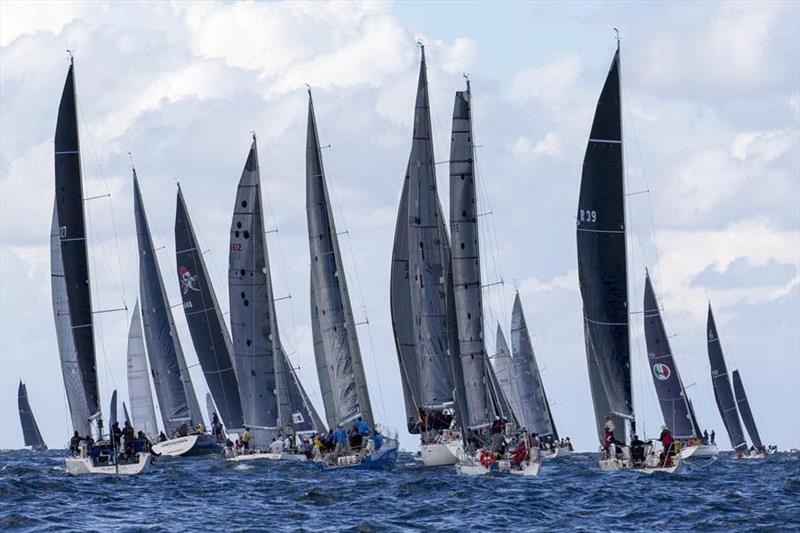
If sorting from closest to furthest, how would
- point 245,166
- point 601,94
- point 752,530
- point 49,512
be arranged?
point 752,530
point 49,512
point 601,94
point 245,166

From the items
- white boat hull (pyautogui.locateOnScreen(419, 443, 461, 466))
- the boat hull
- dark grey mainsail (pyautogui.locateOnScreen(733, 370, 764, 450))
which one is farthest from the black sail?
dark grey mainsail (pyautogui.locateOnScreen(733, 370, 764, 450))

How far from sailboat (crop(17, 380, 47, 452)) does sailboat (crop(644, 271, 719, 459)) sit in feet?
241

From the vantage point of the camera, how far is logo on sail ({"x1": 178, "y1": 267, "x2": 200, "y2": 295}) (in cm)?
8369

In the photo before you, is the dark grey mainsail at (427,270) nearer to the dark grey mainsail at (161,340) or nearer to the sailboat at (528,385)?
the dark grey mainsail at (161,340)

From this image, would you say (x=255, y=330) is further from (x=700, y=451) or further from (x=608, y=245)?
Result: (x=608, y=245)

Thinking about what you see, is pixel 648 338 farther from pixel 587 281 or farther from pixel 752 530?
pixel 752 530

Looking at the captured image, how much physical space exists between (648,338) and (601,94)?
28.5 metres

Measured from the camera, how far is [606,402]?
5581 cm

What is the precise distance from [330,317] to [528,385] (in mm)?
25081

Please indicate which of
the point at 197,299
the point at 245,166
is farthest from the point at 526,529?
the point at 197,299

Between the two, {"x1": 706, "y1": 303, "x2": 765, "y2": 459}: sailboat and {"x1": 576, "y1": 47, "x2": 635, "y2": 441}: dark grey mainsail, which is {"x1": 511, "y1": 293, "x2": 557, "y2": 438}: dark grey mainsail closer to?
{"x1": 706, "y1": 303, "x2": 765, "y2": 459}: sailboat

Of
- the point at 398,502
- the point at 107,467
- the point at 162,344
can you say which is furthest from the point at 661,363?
the point at 398,502

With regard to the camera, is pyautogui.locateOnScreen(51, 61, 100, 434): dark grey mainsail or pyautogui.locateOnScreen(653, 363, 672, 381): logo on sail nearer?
pyautogui.locateOnScreen(51, 61, 100, 434): dark grey mainsail

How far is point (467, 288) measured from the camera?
6097 cm
